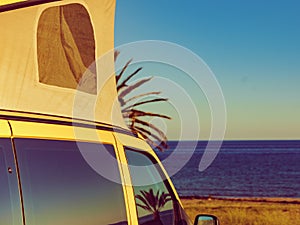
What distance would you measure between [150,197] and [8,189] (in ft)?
5.06

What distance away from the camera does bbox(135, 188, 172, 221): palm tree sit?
4230mm

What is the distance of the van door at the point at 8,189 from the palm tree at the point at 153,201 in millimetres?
1243

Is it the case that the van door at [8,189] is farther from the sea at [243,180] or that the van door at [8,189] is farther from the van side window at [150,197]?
the sea at [243,180]

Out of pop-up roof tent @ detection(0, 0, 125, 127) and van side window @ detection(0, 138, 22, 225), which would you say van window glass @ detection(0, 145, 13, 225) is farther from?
pop-up roof tent @ detection(0, 0, 125, 127)

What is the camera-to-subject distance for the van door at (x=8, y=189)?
2.94 meters

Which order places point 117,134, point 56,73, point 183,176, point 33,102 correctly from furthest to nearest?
point 183,176 < point 117,134 < point 56,73 < point 33,102

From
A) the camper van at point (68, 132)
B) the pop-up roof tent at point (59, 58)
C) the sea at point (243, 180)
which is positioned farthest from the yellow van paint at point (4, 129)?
the sea at point (243, 180)

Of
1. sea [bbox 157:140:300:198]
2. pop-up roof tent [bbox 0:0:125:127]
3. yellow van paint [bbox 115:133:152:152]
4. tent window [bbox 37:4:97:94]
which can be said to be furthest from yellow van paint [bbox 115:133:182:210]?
sea [bbox 157:140:300:198]

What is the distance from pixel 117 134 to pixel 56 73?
591 millimetres

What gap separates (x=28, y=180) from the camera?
3145 mm

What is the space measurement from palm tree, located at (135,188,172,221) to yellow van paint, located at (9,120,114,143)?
0.49 metres

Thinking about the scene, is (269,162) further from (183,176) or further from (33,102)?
(33,102)

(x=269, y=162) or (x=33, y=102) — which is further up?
(x=269, y=162)

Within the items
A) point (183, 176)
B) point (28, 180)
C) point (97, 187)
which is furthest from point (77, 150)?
point (183, 176)
